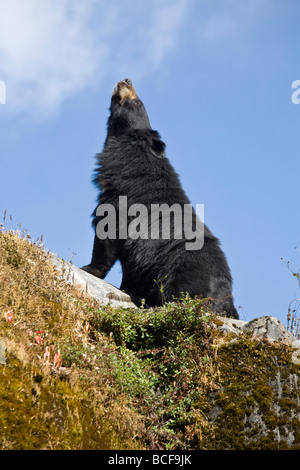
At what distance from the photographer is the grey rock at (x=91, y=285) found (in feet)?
19.4

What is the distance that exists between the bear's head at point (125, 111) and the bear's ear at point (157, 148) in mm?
725

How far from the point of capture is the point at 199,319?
4.87 metres

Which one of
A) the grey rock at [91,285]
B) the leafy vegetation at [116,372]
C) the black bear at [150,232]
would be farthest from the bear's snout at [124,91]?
the leafy vegetation at [116,372]

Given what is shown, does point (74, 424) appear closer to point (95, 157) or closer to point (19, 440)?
point (19, 440)

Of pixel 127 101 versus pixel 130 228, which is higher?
pixel 127 101

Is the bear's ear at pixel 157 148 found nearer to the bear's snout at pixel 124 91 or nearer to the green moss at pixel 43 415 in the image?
the bear's snout at pixel 124 91

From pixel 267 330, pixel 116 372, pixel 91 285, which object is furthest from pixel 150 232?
pixel 116 372

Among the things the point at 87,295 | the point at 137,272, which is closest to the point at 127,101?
the point at 137,272

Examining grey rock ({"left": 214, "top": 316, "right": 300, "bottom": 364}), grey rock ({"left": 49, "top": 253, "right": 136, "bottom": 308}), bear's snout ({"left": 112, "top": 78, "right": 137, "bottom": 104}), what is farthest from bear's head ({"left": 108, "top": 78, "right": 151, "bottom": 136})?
grey rock ({"left": 214, "top": 316, "right": 300, "bottom": 364})

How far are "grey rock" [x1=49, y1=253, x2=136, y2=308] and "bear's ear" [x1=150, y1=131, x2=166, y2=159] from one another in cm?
241

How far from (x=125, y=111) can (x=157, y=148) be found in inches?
52.4
